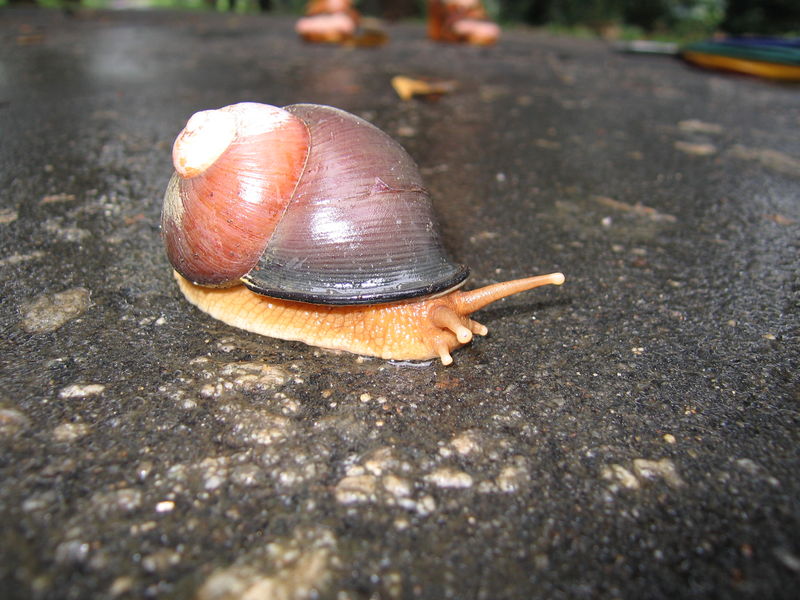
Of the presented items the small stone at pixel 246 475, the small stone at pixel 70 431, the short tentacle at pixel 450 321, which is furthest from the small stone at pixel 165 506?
the short tentacle at pixel 450 321

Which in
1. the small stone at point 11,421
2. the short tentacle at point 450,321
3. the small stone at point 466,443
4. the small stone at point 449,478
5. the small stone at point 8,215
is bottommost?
the small stone at point 11,421

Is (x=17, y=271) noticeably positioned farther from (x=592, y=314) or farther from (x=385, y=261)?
(x=592, y=314)

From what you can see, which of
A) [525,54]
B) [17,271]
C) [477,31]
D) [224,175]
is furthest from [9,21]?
[224,175]

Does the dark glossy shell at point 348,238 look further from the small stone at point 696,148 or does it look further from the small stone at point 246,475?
the small stone at point 696,148

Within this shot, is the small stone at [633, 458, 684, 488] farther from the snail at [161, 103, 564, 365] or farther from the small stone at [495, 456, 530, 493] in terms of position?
the snail at [161, 103, 564, 365]

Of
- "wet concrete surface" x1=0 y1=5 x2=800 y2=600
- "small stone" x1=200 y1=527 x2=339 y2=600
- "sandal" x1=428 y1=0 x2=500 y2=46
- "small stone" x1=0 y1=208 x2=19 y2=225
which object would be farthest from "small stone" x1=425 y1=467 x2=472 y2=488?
"sandal" x1=428 y1=0 x2=500 y2=46

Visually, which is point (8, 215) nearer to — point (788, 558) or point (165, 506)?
point (165, 506)
